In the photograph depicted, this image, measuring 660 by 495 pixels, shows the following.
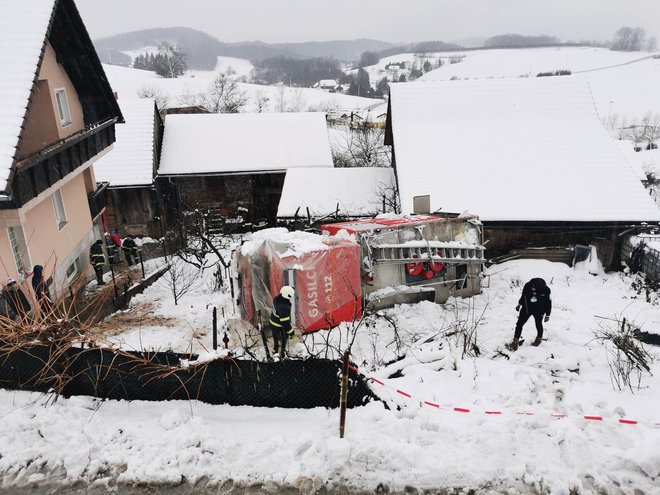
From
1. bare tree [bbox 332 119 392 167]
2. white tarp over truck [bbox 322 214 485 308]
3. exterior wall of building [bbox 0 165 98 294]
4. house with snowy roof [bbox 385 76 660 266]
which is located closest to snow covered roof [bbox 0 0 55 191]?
exterior wall of building [bbox 0 165 98 294]

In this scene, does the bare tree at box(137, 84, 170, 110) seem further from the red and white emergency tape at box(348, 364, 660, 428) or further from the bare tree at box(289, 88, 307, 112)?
the red and white emergency tape at box(348, 364, 660, 428)

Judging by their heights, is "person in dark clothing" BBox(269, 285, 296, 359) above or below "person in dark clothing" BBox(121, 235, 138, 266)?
above

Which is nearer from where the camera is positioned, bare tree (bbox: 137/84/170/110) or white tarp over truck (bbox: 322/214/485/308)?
white tarp over truck (bbox: 322/214/485/308)

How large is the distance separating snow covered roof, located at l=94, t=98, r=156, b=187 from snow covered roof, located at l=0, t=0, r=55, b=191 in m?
10.6

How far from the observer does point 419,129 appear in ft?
65.3

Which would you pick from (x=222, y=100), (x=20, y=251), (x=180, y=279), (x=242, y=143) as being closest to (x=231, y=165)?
(x=242, y=143)

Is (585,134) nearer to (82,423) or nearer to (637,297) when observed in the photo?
(637,297)

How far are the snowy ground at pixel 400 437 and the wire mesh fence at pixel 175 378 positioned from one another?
180 mm

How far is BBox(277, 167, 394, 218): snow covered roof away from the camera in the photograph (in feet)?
61.9

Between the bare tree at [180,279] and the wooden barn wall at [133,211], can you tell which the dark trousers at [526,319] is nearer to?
the bare tree at [180,279]

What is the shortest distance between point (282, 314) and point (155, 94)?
62.4m

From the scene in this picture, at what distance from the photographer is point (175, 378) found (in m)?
6.95

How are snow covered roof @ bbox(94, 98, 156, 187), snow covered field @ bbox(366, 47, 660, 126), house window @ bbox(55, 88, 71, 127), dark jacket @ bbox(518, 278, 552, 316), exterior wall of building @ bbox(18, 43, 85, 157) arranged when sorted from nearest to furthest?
1. dark jacket @ bbox(518, 278, 552, 316)
2. exterior wall of building @ bbox(18, 43, 85, 157)
3. house window @ bbox(55, 88, 71, 127)
4. snow covered roof @ bbox(94, 98, 156, 187)
5. snow covered field @ bbox(366, 47, 660, 126)

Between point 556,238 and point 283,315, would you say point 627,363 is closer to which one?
point 283,315
